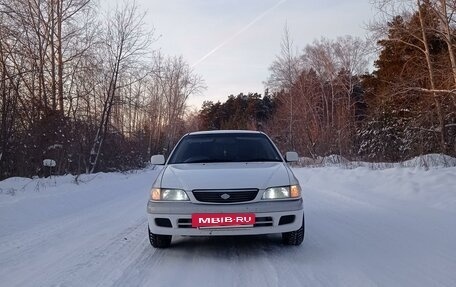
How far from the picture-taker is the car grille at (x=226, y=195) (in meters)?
5.29

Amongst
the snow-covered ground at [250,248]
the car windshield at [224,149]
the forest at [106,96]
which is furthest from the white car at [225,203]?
the forest at [106,96]

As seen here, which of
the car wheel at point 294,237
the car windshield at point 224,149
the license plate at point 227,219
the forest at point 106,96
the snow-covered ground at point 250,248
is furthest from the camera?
the forest at point 106,96

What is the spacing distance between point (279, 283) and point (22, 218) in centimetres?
613

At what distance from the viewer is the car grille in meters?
5.29

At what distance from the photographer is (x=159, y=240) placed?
5.78 metres

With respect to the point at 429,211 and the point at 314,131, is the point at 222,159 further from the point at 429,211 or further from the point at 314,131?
the point at 314,131

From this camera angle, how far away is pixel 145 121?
165 feet

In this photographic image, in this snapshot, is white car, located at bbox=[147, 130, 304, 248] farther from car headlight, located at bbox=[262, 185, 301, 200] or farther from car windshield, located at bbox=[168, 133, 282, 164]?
car windshield, located at bbox=[168, 133, 282, 164]

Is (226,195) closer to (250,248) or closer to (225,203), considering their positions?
(225,203)

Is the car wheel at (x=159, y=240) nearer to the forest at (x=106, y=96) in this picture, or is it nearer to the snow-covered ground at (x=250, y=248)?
the snow-covered ground at (x=250, y=248)

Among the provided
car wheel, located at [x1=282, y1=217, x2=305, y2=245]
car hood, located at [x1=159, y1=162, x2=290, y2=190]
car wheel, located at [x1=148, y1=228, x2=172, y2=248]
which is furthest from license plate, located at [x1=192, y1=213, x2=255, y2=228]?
car wheel, located at [x1=148, y1=228, x2=172, y2=248]

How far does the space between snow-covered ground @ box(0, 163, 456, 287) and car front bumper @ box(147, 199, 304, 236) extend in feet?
1.07

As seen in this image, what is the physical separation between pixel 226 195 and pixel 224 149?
175 centimetres

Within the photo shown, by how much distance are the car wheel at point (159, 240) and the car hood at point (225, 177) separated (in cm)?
68
